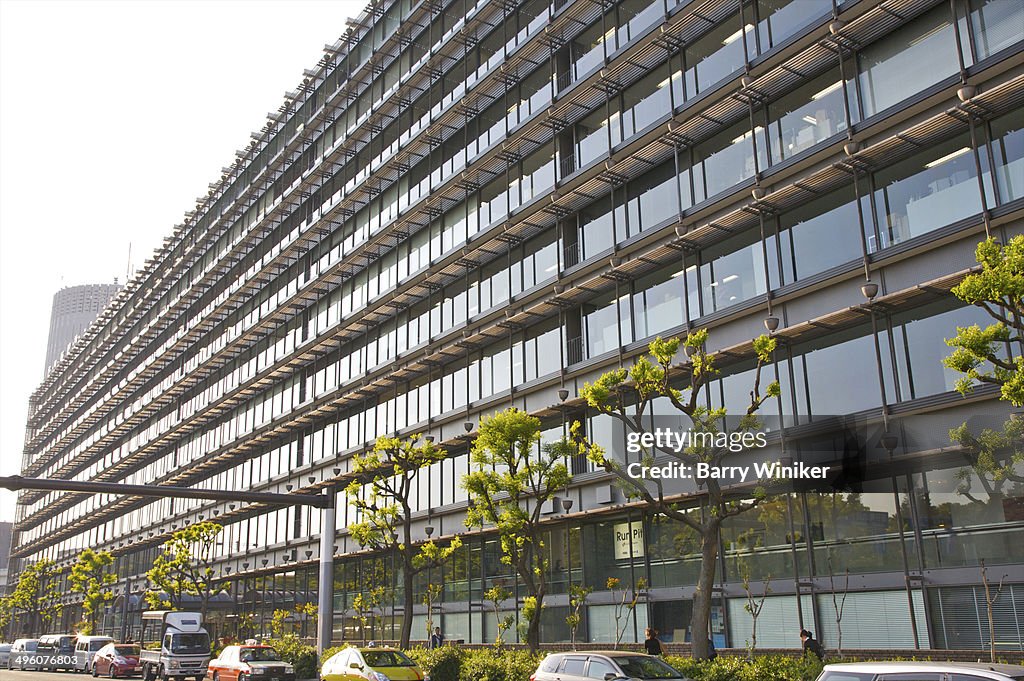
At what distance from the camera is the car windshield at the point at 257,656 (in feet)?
108

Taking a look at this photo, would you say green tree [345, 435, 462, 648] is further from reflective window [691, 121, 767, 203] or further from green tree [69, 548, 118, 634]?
green tree [69, 548, 118, 634]

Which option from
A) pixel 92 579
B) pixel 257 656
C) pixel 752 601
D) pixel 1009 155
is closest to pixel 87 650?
pixel 92 579

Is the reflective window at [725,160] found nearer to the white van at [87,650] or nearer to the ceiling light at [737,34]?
the ceiling light at [737,34]

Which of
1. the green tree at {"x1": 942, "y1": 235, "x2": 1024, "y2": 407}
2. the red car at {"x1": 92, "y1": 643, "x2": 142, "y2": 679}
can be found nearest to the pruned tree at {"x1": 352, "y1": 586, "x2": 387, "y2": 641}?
the red car at {"x1": 92, "y1": 643, "x2": 142, "y2": 679}

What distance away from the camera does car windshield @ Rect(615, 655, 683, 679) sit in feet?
58.1

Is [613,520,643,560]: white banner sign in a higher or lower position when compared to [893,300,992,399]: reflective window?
lower

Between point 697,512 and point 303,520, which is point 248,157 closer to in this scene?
point 303,520

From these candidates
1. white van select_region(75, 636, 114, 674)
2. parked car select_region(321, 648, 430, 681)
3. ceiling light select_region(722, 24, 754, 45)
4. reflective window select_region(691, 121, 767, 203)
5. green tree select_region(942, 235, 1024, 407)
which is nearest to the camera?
green tree select_region(942, 235, 1024, 407)

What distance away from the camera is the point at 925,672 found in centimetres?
1119

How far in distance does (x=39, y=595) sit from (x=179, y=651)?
7311 cm

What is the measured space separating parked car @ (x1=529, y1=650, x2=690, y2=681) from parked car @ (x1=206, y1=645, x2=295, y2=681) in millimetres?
16402

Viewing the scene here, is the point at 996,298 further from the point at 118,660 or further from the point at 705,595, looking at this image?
the point at 118,660

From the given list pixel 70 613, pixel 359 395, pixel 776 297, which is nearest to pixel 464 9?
pixel 359 395

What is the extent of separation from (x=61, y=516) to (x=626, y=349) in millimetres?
87418
